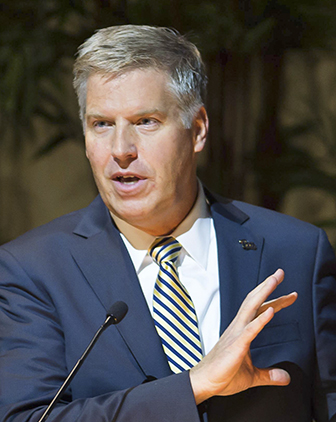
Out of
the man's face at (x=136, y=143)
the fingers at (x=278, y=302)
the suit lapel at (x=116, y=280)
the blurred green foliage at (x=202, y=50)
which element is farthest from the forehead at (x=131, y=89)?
the blurred green foliage at (x=202, y=50)

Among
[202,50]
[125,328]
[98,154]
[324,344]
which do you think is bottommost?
[324,344]

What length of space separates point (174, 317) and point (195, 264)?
0.65 feet

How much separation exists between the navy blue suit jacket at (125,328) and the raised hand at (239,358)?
0.16 feet

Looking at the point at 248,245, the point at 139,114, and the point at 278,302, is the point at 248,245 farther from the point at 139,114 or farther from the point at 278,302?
the point at 139,114

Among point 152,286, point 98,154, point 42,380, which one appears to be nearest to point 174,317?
point 152,286

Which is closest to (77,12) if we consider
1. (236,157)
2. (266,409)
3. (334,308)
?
(236,157)

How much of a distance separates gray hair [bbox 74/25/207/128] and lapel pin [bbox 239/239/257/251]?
1.21 feet

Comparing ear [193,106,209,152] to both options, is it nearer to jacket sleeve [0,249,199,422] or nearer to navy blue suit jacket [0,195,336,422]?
navy blue suit jacket [0,195,336,422]

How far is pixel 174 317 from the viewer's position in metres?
1.55

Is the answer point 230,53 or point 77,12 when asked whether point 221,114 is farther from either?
point 77,12

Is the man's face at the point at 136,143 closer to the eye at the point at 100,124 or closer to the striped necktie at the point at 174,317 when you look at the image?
the eye at the point at 100,124

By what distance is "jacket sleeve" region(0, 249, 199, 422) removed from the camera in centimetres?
133

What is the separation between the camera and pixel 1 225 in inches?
123

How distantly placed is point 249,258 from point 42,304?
1.90ft
